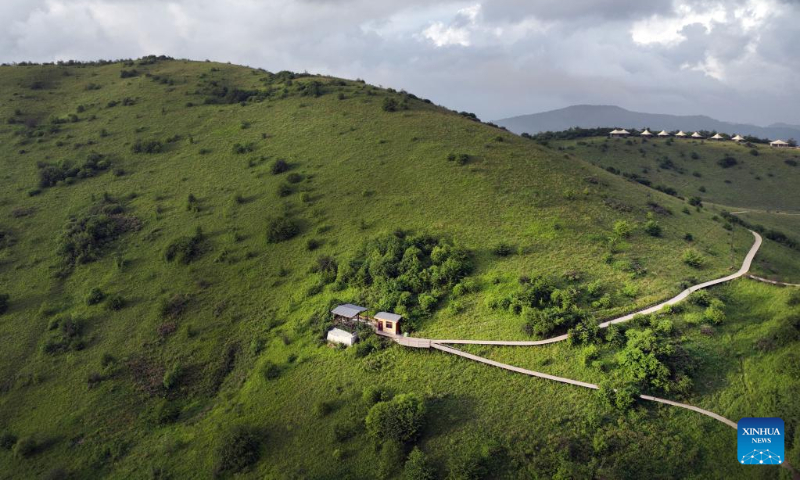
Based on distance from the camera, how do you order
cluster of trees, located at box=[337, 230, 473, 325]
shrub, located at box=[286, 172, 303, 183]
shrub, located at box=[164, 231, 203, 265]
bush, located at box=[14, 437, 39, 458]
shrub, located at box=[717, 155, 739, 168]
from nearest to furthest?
1. bush, located at box=[14, 437, 39, 458]
2. cluster of trees, located at box=[337, 230, 473, 325]
3. shrub, located at box=[164, 231, 203, 265]
4. shrub, located at box=[286, 172, 303, 183]
5. shrub, located at box=[717, 155, 739, 168]

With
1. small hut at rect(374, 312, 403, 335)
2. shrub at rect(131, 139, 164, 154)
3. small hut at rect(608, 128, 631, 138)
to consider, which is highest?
shrub at rect(131, 139, 164, 154)

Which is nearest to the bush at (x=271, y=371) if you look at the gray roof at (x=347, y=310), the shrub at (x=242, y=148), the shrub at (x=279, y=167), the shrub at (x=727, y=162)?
the gray roof at (x=347, y=310)

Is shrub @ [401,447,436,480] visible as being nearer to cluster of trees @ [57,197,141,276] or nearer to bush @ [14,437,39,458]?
bush @ [14,437,39,458]

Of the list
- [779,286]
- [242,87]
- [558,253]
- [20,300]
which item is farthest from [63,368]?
[242,87]

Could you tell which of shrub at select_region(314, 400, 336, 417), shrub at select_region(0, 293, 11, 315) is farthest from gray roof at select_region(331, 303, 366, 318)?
shrub at select_region(0, 293, 11, 315)

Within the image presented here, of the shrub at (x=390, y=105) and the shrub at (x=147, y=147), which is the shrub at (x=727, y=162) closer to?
the shrub at (x=390, y=105)

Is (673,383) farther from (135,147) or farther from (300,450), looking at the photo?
(135,147)

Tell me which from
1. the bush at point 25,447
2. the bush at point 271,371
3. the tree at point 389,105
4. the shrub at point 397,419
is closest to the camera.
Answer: the shrub at point 397,419
